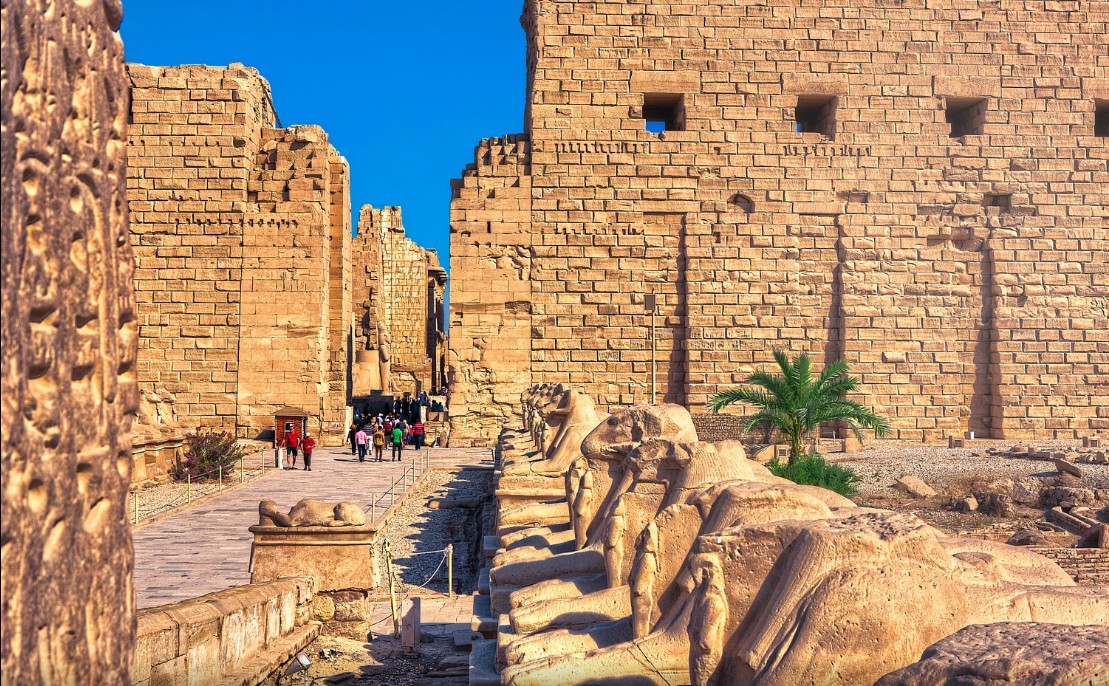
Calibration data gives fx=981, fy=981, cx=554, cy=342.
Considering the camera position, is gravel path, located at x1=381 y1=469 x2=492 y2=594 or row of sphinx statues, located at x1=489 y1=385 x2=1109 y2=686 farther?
gravel path, located at x1=381 y1=469 x2=492 y2=594

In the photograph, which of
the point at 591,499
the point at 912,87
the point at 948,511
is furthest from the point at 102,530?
the point at 912,87

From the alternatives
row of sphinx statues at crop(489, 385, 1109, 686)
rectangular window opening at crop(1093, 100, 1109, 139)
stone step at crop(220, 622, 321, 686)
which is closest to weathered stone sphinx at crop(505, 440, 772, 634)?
row of sphinx statues at crop(489, 385, 1109, 686)

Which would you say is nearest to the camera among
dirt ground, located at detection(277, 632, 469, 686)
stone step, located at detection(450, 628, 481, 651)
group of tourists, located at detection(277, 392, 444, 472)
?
dirt ground, located at detection(277, 632, 469, 686)

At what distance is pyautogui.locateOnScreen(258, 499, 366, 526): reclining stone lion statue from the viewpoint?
648 cm

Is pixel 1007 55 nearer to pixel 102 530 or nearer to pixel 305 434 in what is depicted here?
pixel 305 434

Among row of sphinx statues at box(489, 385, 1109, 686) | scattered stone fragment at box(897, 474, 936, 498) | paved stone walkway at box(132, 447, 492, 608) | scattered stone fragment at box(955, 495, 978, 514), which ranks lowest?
paved stone walkway at box(132, 447, 492, 608)

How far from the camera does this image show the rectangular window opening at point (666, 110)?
655 inches

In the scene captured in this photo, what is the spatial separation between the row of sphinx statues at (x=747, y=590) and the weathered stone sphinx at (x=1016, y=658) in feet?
0.06

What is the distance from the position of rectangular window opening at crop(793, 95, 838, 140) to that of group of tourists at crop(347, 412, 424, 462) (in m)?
8.48

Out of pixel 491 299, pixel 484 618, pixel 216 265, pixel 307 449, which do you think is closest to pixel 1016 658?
pixel 484 618

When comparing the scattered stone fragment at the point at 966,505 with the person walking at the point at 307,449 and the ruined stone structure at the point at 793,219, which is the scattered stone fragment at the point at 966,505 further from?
the person walking at the point at 307,449

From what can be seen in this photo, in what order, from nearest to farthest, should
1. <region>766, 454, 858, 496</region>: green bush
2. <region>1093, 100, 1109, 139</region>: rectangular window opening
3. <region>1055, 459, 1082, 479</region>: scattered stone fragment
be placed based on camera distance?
<region>766, 454, 858, 496</region>: green bush, <region>1055, 459, 1082, 479</region>: scattered stone fragment, <region>1093, 100, 1109, 139</region>: rectangular window opening

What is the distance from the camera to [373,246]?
26453mm

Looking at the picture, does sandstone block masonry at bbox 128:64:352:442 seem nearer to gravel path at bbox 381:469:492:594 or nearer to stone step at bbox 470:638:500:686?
gravel path at bbox 381:469:492:594
